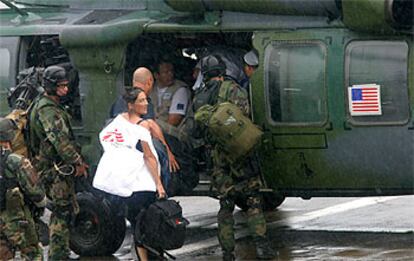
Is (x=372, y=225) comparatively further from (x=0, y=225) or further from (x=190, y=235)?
(x=0, y=225)

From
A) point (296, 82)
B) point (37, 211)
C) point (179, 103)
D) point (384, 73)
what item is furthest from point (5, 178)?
point (384, 73)

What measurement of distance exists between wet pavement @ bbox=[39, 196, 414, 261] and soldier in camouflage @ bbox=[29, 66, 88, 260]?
100 cm

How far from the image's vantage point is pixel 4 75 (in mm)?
12547

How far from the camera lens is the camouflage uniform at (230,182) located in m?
10.6

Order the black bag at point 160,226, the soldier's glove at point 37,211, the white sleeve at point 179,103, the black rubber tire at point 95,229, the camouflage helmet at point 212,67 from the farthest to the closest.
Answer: the white sleeve at point 179,103, the black rubber tire at point 95,229, the camouflage helmet at point 212,67, the black bag at point 160,226, the soldier's glove at point 37,211

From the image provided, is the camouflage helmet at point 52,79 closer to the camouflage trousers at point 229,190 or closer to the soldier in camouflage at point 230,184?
the soldier in camouflage at point 230,184

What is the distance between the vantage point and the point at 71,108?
1236 centimetres

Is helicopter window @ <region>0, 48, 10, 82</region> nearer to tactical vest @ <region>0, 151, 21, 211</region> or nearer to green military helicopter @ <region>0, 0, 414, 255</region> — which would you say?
green military helicopter @ <region>0, 0, 414, 255</region>

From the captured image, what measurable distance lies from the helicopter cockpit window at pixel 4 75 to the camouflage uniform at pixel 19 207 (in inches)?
126

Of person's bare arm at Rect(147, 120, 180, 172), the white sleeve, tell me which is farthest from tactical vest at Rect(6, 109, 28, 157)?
the white sleeve

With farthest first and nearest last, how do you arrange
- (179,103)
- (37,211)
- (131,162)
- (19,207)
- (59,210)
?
(179,103), (59,210), (131,162), (37,211), (19,207)

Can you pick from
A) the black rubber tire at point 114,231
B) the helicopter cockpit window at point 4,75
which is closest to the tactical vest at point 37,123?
the black rubber tire at point 114,231

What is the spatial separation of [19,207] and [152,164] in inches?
47.8

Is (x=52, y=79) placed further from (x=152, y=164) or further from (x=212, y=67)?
(x=212, y=67)
